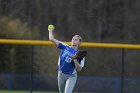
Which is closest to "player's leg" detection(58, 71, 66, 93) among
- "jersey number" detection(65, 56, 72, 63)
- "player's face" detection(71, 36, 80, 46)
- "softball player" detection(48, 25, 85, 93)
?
"softball player" detection(48, 25, 85, 93)

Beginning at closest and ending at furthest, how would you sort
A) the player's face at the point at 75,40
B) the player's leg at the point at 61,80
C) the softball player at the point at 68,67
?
1. the player's face at the point at 75,40
2. the softball player at the point at 68,67
3. the player's leg at the point at 61,80

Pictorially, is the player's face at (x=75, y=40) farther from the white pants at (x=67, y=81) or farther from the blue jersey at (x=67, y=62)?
the white pants at (x=67, y=81)

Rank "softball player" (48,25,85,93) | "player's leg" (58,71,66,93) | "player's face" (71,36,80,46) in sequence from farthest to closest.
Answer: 1. "player's leg" (58,71,66,93)
2. "softball player" (48,25,85,93)
3. "player's face" (71,36,80,46)

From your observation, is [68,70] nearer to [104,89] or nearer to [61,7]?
[104,89]

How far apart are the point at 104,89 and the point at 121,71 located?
56cm

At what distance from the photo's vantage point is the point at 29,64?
17859 mm

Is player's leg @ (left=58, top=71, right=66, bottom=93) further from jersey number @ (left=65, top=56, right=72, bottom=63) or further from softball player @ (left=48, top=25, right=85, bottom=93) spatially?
jersey number @ (left=65, top=56, right=72, bottom=63)

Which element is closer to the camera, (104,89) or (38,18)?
(104,89)

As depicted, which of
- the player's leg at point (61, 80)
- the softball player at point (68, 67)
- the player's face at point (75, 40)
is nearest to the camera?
the player's face at point (75, 40)

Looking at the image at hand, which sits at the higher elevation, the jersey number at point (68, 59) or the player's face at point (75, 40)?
the player's face at point (75, 40)

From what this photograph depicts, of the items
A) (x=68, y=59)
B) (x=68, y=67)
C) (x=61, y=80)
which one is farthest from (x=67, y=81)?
(x=68, y=59)

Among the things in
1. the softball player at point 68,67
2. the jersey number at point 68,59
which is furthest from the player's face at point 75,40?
the jersey number at point 68,59

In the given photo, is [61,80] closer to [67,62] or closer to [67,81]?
[67,81]

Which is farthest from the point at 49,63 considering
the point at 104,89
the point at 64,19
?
the point at 64,19
